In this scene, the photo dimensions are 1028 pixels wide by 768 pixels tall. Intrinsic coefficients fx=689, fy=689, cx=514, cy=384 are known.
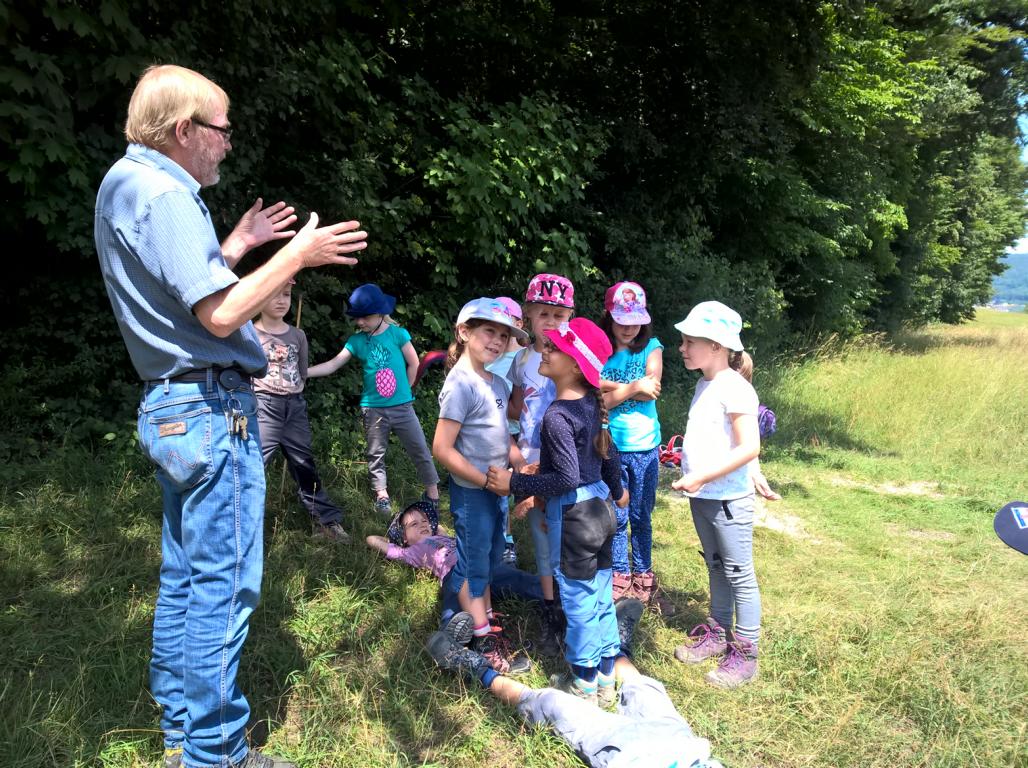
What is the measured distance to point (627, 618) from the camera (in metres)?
3.28

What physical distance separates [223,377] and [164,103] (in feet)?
2.68

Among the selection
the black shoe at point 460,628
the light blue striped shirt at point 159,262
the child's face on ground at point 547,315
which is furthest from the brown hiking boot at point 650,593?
the light blue striped shirt at point 159,262

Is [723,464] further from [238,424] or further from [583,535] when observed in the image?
[238,424]

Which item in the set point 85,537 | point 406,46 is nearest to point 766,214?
point 406,46

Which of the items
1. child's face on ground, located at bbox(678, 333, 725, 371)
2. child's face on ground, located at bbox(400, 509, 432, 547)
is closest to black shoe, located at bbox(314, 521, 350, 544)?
child's face on ground, located at bbox(400, 509, 432, 547)

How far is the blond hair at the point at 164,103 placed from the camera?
6.57ft

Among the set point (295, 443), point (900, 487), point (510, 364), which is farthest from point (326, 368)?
point (900, 487)

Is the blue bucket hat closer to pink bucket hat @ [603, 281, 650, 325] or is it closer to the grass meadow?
the grass meadow

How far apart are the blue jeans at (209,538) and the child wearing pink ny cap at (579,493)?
3.38 feet

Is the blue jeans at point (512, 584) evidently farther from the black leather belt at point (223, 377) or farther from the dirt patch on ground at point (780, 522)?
the dirt patch on ground at point (780, 522)

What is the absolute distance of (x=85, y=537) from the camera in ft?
13.0

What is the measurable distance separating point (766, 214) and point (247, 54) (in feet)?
31.7

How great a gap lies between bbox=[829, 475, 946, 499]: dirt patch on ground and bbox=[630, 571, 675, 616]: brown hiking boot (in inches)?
139

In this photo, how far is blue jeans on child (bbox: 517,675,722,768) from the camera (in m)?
2.33
